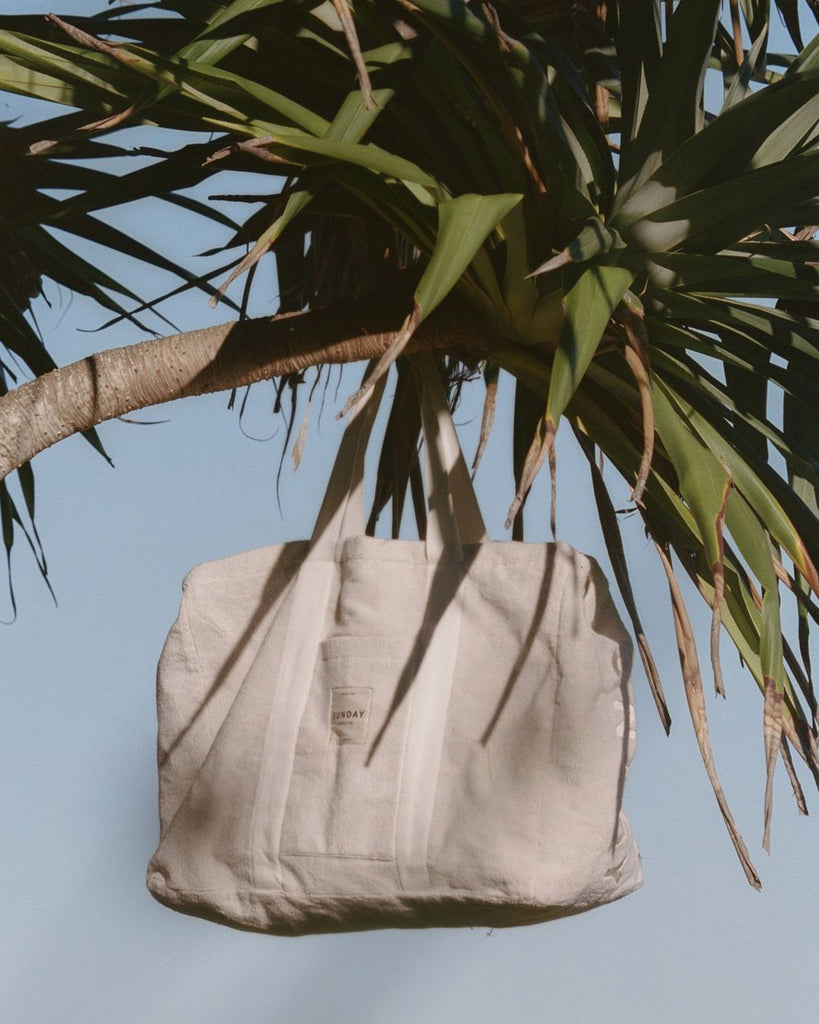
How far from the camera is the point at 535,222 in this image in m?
1.30

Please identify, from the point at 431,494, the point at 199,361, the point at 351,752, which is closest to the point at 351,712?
the point at 351,752

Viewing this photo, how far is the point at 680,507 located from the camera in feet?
4.29

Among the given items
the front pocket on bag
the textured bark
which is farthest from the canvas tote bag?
the textured bark

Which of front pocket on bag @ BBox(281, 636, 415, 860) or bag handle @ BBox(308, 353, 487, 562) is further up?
bag handle @ BBox(308, 353, 487, 562)

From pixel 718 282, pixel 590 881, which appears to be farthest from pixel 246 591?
pixel 718 282

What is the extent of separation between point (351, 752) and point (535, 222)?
0.55 m

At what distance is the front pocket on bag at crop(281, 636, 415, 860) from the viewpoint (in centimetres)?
114

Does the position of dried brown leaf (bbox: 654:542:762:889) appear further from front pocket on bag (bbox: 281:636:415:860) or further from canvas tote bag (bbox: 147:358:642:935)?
front pocket on bag (bbox: 281:636:415:860)

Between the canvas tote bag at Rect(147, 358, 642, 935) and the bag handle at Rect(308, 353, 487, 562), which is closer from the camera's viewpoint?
the canvas tote bag at Rect(147, 358, 642, 935)

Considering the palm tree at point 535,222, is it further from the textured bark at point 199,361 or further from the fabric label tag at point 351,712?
the fabric label tag at point 351,712

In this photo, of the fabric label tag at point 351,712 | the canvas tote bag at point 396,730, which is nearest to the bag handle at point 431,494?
the canvas tote bag at point 396,730

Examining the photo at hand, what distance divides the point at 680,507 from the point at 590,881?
1.29 feet

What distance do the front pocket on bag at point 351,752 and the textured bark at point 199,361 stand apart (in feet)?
0.94

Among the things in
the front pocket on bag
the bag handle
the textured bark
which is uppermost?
the textured bark
